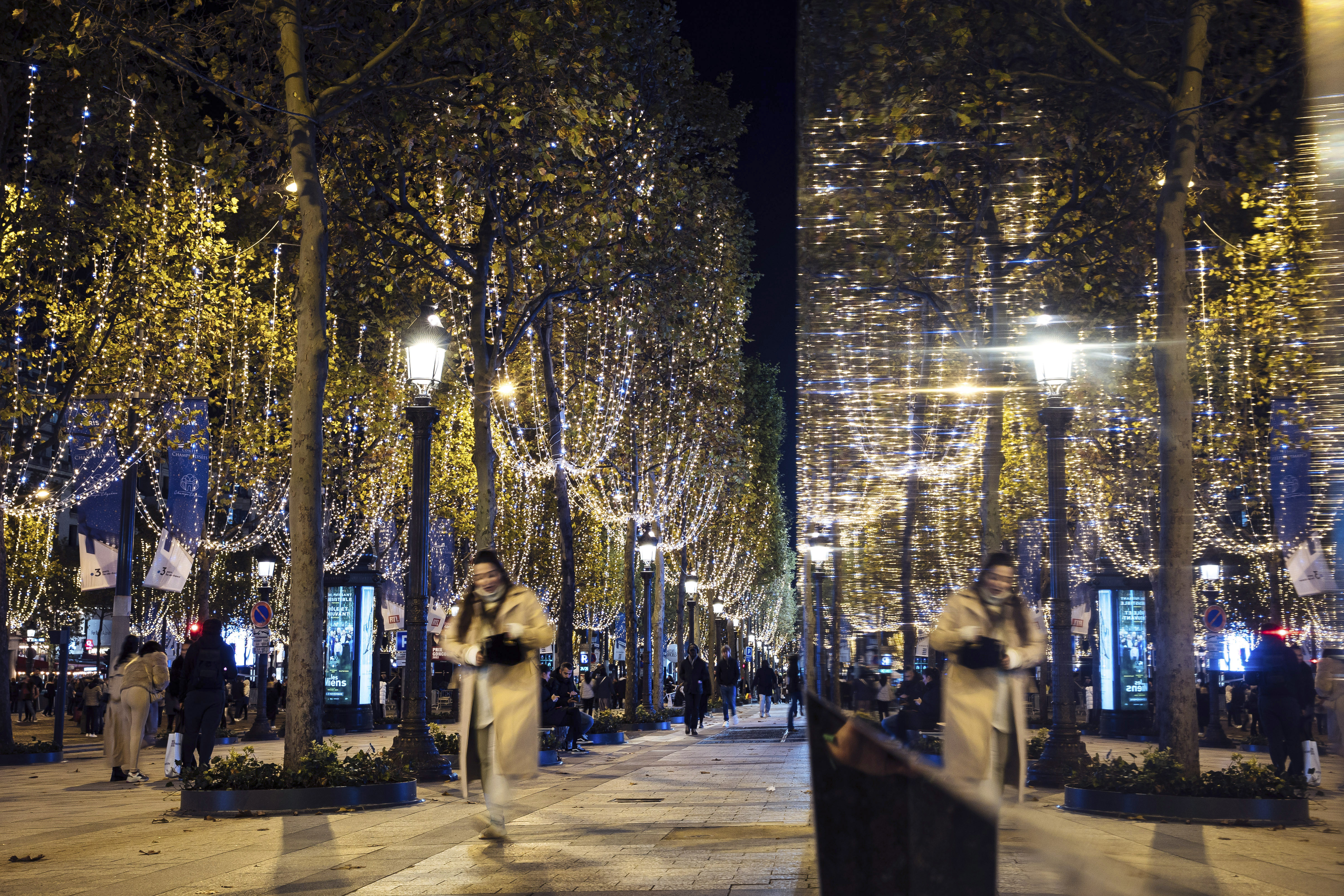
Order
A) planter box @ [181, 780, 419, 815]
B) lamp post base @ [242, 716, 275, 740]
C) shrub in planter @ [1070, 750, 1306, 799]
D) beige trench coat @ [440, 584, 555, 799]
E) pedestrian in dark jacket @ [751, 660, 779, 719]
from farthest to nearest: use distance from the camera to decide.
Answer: pedestrian in dark jacket @ [751, 660, 779, 719] < lamp post base @ [242, 716, 275, 740] < planter box @ [181, 780, 419, 815] < beige trench coat @ [440, 584, 555, 799] < shrub in planter @ [1070, 750, 1306, 799]

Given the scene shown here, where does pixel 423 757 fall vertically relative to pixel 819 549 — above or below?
below

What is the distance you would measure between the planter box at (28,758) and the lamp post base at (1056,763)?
898 inches

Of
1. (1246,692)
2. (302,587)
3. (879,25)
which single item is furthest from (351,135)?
(879,25)

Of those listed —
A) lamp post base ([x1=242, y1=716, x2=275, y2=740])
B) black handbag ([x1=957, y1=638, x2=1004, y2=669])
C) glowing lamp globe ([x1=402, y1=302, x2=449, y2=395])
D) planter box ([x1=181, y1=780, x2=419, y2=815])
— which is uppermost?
glowing lamp globe ([x1=402, y1=302, x2=449, y2=395])

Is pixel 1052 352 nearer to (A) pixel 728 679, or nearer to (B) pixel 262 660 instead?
(B) pixel 262 660

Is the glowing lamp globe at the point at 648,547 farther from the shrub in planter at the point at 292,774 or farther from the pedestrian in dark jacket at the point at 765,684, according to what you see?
the shrub in planter at the point at 292,774

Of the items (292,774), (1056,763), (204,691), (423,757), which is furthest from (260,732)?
(1056,763)

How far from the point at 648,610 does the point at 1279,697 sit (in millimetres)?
29816

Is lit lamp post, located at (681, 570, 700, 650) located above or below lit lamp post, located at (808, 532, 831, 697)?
below

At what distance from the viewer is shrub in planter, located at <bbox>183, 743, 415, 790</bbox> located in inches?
492

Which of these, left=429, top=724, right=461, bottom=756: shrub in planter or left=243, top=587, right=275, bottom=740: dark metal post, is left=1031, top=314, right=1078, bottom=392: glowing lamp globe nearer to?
left=429, top=724, right=461, bottom=756: shrub in planter

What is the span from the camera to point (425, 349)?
1719cm

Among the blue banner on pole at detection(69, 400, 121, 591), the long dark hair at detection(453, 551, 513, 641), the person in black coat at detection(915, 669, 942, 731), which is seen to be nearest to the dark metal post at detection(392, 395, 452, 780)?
the blue banner on pole at detection(69, 400, 121, 591)

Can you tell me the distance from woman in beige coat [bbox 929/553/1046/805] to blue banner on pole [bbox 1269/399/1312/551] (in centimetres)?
44
